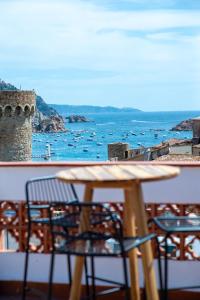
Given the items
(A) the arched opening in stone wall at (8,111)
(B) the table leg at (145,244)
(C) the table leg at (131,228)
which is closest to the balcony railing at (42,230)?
(C) the table leg at (131,228)

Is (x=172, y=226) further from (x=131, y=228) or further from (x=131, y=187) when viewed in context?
(x=131, y=187)

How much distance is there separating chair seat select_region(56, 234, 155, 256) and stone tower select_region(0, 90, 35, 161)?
127 feet

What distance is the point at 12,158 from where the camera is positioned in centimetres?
4222

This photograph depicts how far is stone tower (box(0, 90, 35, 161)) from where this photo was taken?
4244 cm

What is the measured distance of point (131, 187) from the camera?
3.77 meters

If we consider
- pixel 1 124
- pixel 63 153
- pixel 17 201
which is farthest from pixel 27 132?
pixel 63 153

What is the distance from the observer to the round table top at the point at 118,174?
3.61m

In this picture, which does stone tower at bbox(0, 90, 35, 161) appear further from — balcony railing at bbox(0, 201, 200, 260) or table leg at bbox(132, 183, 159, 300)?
table leg at bbox(132, 183, 159, 300)

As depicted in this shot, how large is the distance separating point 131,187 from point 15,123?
39899 mm

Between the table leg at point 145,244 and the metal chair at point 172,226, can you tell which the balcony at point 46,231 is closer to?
the metal chair at point 172,226

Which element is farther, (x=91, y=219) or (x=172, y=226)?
(x=172, y=226)

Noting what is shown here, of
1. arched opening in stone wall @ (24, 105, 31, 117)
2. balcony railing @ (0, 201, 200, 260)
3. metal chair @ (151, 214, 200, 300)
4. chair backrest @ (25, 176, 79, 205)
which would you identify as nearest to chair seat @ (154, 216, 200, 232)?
metal chair @ (151, 214, 200, 300)

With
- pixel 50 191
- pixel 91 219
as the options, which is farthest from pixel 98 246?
pixel 50 191

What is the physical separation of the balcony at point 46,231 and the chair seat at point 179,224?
2.31 feet
